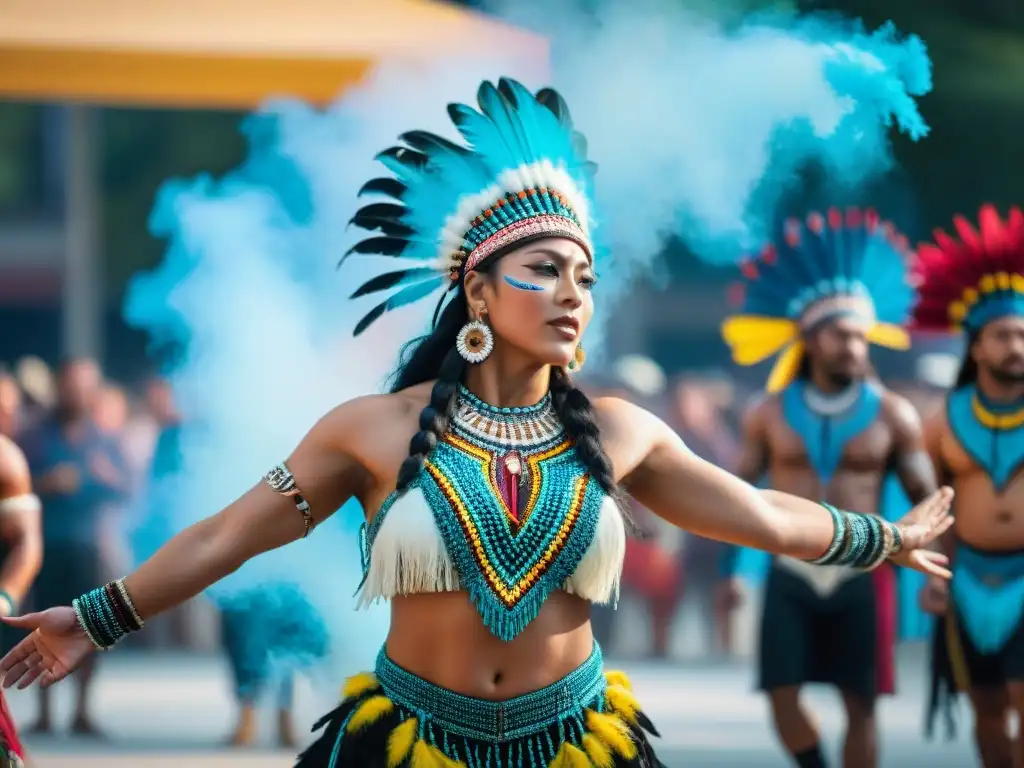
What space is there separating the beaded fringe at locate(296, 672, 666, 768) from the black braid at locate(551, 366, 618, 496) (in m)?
0.58

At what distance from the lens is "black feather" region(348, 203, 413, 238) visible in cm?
487

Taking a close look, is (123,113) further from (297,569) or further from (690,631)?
(297,569)

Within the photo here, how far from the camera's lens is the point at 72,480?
10508 mm

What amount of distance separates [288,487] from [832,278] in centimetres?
423

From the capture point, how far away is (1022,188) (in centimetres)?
1008

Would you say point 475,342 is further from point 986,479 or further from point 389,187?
point 986,479

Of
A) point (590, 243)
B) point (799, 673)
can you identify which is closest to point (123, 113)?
point (799, 673)

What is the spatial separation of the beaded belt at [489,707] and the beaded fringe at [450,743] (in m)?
0.02

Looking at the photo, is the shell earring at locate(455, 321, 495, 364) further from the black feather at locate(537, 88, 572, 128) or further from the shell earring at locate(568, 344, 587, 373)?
the black feather at locate(537, 88, 572, 128)

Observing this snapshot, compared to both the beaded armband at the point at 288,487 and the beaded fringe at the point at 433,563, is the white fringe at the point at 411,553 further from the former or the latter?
the beaded armband at the point at 288,487

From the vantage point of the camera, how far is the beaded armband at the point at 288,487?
15.0 ft

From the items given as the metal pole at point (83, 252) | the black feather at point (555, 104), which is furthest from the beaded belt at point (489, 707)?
the metal pole at point (83, 252)

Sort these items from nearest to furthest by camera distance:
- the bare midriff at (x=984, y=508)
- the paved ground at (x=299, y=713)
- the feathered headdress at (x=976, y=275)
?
the bare midriff at (x=984, y=508), the feathered headdress at (x=976, y=275), the paved ground at (x=299, y=713)

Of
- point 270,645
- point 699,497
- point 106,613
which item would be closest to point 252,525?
point 106,613
